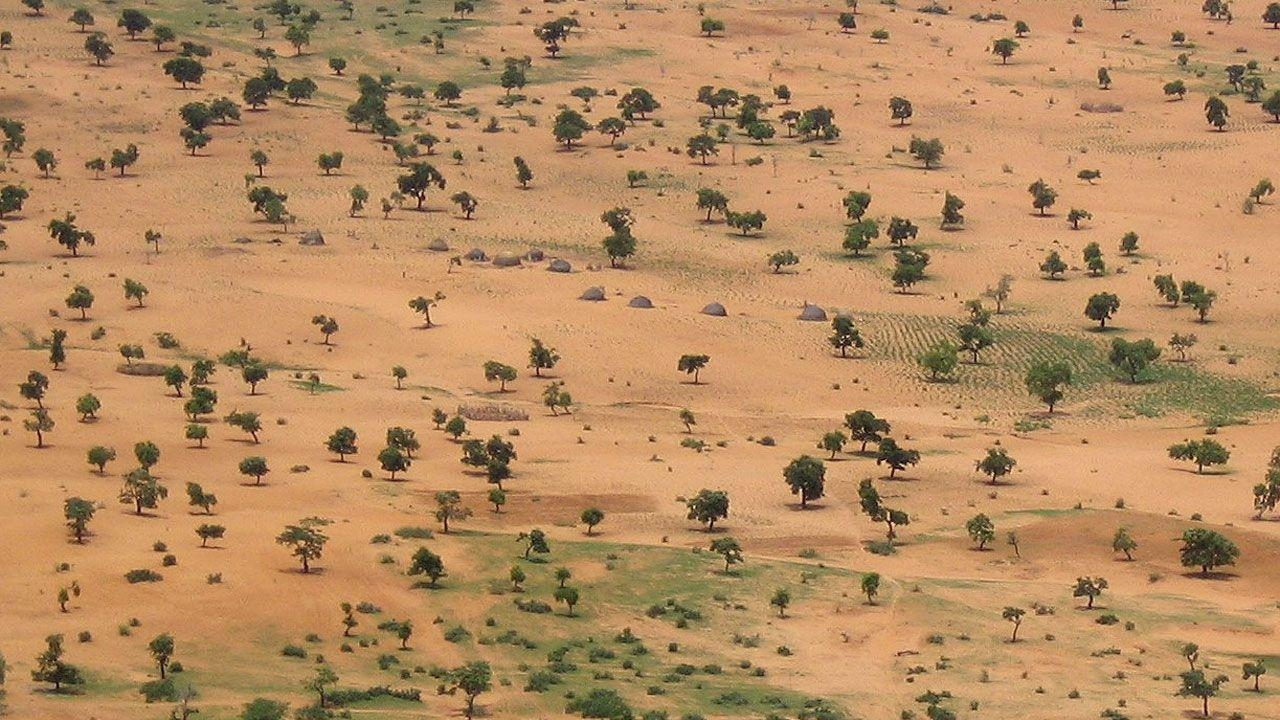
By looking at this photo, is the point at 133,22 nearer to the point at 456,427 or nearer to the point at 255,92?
the point at 255,92

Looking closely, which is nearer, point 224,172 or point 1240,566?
point 1240,566

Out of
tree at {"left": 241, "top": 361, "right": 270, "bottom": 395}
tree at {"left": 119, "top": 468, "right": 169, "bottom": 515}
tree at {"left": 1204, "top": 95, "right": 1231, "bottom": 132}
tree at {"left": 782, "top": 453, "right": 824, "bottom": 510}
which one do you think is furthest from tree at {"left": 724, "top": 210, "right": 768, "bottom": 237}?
tree at {"left": 119, "top": 468, "right": 169, "bottom": 515}

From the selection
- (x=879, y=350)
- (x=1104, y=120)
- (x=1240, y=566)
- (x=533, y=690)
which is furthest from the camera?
(x=1104, y=120)

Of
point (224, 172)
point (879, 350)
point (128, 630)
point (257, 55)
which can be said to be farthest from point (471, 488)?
point (257, 55)

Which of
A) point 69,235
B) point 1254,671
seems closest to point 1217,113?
point 69,235

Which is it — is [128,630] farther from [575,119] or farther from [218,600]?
[575,119]

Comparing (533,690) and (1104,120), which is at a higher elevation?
(1104,120)

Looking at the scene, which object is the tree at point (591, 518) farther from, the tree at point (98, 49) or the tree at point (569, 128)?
the tree at point (98, 49)
